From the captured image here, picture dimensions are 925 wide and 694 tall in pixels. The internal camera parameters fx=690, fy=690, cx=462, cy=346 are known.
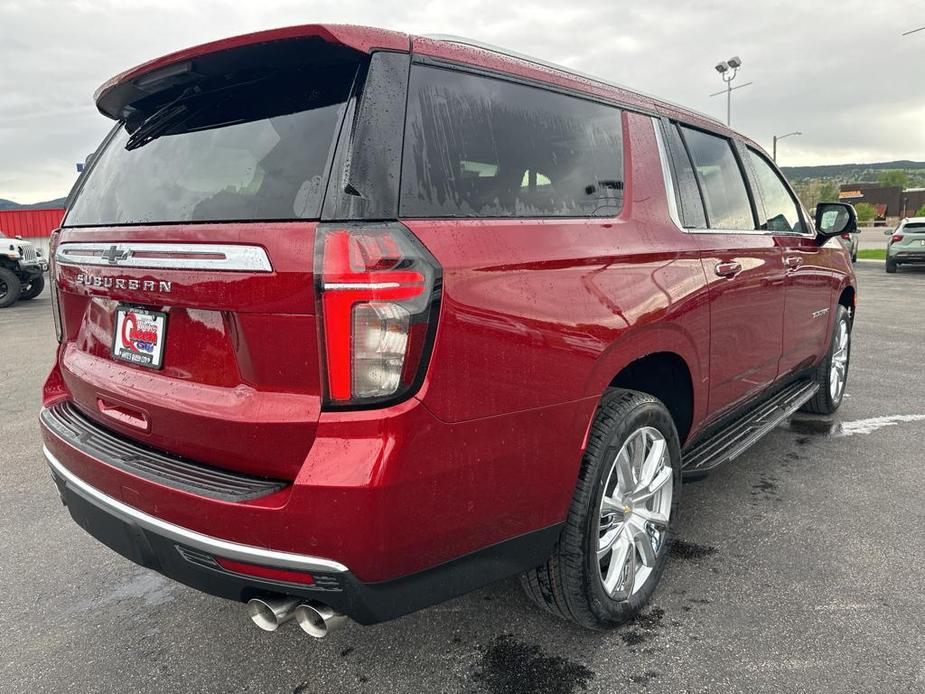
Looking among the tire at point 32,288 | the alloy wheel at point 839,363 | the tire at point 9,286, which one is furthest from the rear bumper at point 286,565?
the tire at point 32,288

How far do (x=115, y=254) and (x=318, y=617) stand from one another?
1.18m

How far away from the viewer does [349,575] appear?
5.38ft

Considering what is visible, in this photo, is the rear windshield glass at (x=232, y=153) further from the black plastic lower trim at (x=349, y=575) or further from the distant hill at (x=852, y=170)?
the distant hill at (x=852, y=170)

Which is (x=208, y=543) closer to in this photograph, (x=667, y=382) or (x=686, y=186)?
(x=667, y=382)

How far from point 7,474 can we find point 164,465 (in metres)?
2.91

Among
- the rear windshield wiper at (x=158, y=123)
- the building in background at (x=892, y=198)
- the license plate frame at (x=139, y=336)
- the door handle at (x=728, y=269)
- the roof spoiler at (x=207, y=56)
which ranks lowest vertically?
the license plate frame at (x=139, y=336)

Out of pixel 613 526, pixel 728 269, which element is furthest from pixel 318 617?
pixel 728 269

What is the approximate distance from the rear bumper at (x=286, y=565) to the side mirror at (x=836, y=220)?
3.18 meters

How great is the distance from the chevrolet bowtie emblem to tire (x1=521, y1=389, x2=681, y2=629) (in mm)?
1485

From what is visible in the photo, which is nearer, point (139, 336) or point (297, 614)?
point (297, 614)

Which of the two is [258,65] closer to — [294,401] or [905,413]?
[294,401]

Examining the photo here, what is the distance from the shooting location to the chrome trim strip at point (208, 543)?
1641 millimetres

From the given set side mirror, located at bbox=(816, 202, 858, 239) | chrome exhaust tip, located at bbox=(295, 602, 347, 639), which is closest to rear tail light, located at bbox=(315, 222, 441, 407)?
chrome exhaust tip, located at bbox=(295, 602, 347, 639)

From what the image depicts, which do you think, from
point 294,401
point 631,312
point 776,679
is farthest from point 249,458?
point 776,679
